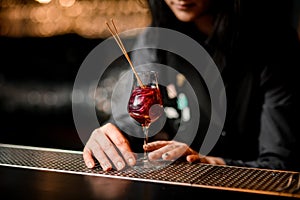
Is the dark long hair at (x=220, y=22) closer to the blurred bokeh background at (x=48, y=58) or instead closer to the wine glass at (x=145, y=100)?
the wine glass at (x=145, y=100)

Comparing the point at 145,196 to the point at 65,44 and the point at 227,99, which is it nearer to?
the point at 227,99

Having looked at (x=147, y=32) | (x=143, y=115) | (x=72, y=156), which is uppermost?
(x=147, y=32)

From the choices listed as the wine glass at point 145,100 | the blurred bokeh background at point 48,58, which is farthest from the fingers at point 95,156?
the blurred bokeh background at point 48,58

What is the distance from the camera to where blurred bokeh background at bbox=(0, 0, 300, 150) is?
359 centimetres

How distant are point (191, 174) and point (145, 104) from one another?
0.26 m

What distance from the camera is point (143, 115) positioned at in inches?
54.0

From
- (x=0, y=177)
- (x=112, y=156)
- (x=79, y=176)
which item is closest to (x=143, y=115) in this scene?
(x=112, y=156)

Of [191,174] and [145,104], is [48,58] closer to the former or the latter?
[145,104]

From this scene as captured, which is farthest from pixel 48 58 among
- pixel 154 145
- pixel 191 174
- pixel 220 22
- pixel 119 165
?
pixel 191 174

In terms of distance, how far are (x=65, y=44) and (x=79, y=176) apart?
9.40 ft

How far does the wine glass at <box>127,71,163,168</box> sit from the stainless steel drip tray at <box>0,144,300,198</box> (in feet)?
0.35

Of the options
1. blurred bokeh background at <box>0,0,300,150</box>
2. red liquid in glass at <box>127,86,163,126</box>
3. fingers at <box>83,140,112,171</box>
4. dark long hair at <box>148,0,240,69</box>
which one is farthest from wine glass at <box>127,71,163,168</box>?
blurred bokeh background at <box>0,0,300,150</box>

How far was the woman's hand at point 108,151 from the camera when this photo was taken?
4.48 feet

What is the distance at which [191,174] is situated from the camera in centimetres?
129
